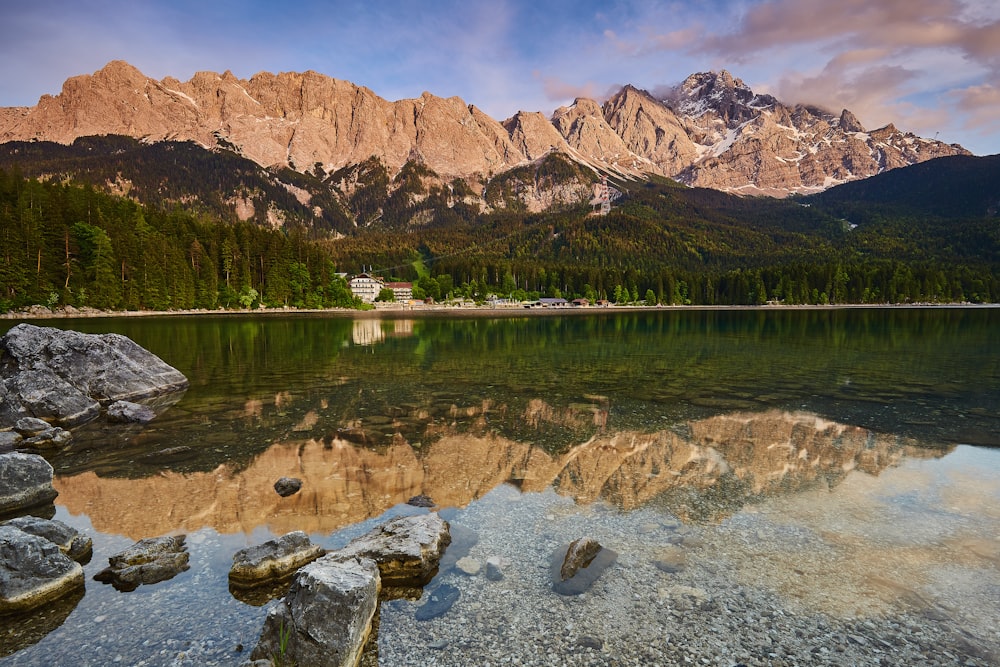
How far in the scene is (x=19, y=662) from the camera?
759cm

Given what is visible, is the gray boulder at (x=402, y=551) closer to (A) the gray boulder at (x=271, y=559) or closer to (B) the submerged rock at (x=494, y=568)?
(A) the gray boulder at (x=271, y=559)

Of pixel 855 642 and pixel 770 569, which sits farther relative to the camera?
pixel 770 569

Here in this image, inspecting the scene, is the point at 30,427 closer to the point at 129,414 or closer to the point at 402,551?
the point at 129,414

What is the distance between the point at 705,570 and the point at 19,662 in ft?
39.4

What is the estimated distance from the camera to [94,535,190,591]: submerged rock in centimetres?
974

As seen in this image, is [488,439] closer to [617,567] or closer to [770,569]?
[617,567]

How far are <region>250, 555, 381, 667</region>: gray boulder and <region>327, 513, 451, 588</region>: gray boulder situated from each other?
1.50m

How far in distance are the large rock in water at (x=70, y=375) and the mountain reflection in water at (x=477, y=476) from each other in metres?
9.10

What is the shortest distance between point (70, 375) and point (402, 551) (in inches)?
1022

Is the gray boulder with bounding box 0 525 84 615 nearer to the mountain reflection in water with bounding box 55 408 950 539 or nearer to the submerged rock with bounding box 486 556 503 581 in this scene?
the mountain reflection in water with bounding box 55 408 950 539

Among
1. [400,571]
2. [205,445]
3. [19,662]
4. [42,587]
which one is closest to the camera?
[19,662]

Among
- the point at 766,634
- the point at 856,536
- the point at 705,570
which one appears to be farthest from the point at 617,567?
the point at 856,536

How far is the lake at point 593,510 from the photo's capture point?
8.16 metres

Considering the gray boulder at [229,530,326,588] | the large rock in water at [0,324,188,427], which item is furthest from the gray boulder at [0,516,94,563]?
the large rock in water at [0,324,188,427]
